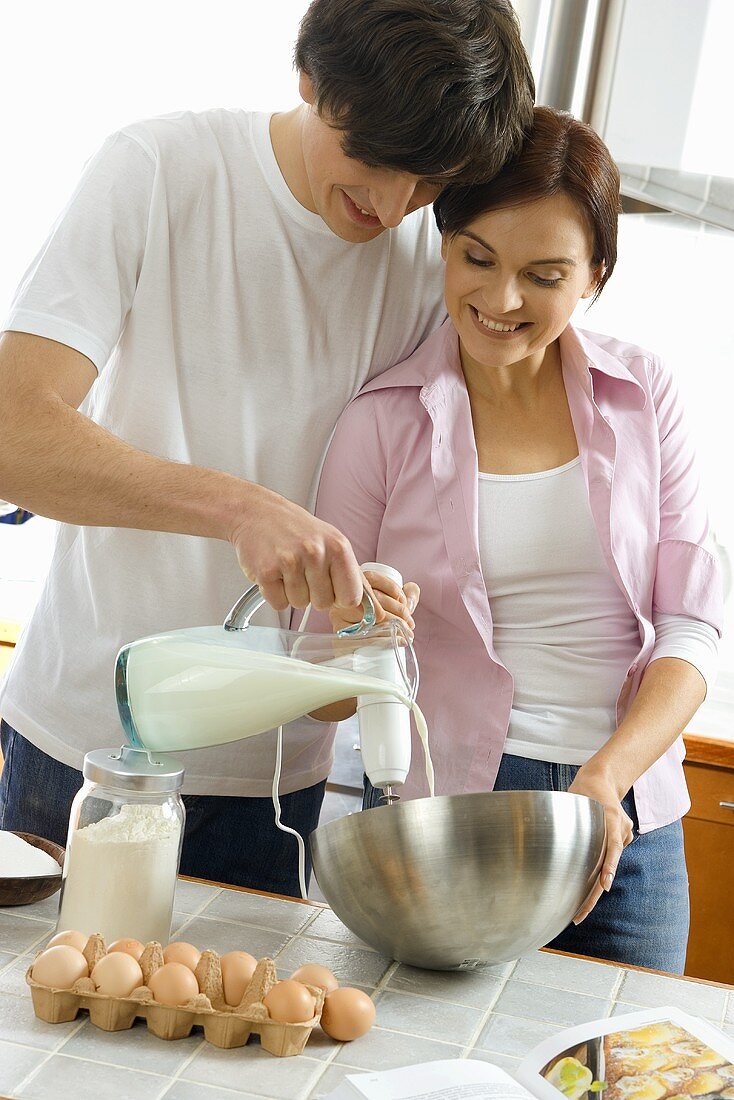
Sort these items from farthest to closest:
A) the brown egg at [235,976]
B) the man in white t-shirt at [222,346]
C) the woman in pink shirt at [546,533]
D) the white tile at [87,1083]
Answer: the woman in pink shirt at [546,533], the man in white t-shirt at [222,346], the brown egg at [235,976], the white tile at [87,1083]

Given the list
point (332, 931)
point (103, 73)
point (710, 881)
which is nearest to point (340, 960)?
point (332, 931)

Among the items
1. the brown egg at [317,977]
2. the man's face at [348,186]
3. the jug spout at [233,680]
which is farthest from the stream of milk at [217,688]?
the man's face at [348,186]

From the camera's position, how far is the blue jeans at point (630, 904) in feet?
4.35

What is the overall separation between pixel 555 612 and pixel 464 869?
1.68 ft

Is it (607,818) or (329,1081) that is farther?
(607,818)

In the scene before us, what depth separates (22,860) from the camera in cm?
108

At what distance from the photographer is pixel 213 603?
1.35 m

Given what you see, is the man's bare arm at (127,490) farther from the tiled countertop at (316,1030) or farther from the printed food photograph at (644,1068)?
the printed food photograph at (644,1068)

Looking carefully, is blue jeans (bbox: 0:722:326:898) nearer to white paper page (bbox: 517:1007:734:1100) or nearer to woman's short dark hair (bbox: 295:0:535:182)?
white paper page (bbox: 517:1007:734:1100)

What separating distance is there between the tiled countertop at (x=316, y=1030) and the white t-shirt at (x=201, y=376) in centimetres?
31

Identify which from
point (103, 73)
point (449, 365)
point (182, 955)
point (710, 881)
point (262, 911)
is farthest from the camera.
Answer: point (103, 73)

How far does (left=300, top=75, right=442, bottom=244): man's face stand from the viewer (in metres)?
1.17

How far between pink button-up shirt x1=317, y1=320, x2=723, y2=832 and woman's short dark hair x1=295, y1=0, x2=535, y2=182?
34 centimetres

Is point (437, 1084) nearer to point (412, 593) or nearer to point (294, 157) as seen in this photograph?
point (412, 593)
